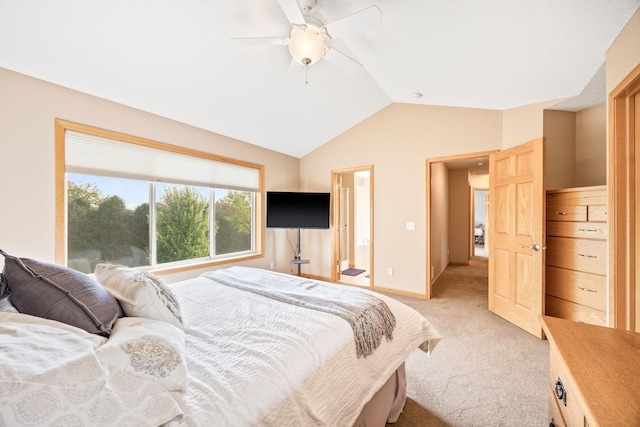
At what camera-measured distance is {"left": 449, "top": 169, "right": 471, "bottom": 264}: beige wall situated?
21.3ft

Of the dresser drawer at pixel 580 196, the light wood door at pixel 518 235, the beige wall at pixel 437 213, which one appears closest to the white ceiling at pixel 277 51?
the light wood door at pixel 518 235

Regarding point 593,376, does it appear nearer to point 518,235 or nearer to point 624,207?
point 624,207

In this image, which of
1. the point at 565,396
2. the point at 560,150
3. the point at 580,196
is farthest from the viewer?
the point at 560,150

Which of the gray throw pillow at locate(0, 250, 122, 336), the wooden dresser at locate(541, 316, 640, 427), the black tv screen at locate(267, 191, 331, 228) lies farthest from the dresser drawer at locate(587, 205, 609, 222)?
the gray throw pillow at locate(0, 250, 122, 336)

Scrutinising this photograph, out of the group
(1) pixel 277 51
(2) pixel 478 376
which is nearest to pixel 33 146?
(1) pixel 277 51

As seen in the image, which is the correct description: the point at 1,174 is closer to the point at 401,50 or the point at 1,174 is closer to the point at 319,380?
the point at 319,380

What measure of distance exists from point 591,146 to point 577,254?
1324 millimetres

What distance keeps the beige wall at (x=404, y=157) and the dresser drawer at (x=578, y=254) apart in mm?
1339

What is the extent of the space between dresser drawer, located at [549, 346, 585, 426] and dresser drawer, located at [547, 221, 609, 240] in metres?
1.98

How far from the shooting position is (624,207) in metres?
1.68

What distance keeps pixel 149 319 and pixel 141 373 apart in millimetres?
409

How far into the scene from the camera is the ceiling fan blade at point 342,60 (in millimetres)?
2085

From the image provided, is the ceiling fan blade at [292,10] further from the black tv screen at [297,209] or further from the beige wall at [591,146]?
the beige wall at [591,146]

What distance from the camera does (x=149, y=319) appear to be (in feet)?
3.61
